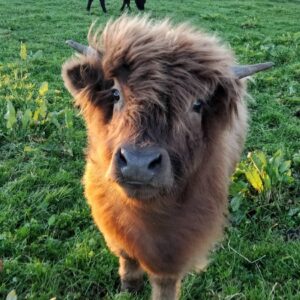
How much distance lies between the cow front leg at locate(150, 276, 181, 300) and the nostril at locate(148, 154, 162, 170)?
1053 millimetres

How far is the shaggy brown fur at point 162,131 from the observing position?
2553 mm

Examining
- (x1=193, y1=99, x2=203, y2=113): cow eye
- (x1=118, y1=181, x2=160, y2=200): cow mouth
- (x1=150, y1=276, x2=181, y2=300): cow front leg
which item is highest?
(x1=193, y1=99, x2=203, y2=113): cow eye

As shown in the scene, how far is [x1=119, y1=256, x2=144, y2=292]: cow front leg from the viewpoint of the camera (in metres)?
3.42

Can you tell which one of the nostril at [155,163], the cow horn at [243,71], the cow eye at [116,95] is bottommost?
the nostril at [155,163]

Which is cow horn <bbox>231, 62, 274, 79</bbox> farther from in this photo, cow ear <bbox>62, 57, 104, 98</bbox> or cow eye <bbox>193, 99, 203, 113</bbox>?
cow ear <bbox>62, 57, 104, 98</bbox>

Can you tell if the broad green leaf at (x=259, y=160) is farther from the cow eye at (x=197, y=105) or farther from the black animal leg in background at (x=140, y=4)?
the black animal leg in background at (x=140, y=4)

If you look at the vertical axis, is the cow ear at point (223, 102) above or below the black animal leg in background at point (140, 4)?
above

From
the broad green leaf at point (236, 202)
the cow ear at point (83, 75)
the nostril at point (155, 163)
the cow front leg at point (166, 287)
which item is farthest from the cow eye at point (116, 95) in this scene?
the broad green leaf at point (236, 202)

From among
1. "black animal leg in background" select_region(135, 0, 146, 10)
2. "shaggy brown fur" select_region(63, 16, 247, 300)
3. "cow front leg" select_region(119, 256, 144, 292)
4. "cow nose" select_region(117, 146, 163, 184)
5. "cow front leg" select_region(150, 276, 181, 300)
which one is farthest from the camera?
"black animal leg in background" select_region(135, 0, 146, 10)

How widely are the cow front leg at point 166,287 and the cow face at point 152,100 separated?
2.19 feet

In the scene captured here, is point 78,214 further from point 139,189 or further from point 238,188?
point 139,189

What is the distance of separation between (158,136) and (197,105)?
387 millimetres

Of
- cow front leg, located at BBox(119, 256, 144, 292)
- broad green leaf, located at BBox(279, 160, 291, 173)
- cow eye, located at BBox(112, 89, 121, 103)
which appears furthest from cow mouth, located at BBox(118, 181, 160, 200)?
broad green leaf, located at BBox(279, 160, 291, 173)

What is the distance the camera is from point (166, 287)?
10.4ft
